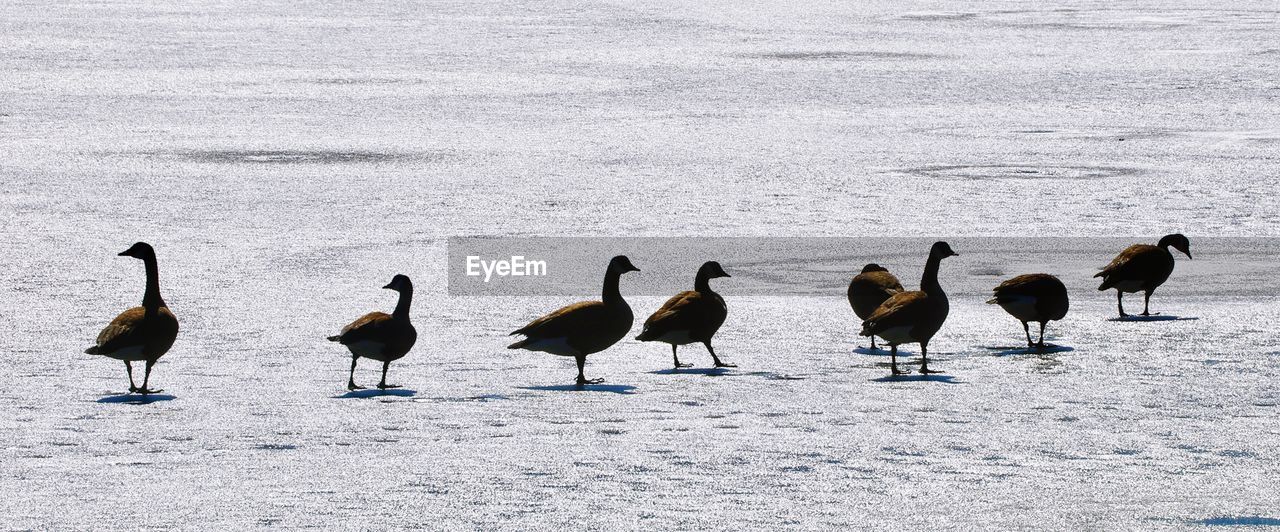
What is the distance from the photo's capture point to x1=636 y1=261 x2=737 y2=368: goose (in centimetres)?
1088

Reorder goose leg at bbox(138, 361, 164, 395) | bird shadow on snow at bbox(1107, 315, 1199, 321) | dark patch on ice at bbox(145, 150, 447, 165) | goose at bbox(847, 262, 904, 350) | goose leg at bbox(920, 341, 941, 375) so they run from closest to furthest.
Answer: goose leg at bbox(138, 361, 164, 395) → goose leg at bbox(920, 341, 941, 375) → goose at bbox(847, 262, 904, 350) → bird shadow on snow at bbox(1107, 315, 1199, 321) → dark patch on ice at bbox(145, 150, 447, 165)

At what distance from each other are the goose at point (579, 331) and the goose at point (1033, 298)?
2282 mm

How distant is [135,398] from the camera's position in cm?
995

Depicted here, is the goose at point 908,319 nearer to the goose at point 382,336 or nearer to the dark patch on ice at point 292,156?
the goose at point 382,336

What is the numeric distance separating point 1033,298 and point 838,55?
20.2 meters

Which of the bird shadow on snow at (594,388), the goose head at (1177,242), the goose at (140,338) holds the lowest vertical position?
the bird shadow on snow at (594,388)

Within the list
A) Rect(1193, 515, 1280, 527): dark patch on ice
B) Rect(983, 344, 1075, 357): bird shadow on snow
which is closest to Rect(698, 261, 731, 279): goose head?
Rect(983, 344, 1075, 357): bird shadow on snow

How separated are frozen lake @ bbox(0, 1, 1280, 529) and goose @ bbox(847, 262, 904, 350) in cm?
22

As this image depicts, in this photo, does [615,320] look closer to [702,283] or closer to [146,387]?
[702,283]

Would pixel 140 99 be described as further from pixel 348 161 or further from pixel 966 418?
pixel 966 418

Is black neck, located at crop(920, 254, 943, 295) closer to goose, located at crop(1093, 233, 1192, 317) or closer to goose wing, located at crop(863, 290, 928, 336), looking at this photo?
goose wing, located at crop(863, 290, 928, 336)

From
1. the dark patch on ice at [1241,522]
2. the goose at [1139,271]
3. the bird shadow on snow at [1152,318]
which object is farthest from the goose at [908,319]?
the dark patch on ice at [1241,522]

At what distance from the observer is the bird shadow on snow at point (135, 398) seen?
987 centimetres

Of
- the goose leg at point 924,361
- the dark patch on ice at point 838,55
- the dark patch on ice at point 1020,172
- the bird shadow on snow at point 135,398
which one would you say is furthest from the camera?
the dark patch on ice at point 838,55
